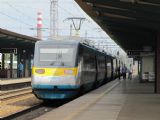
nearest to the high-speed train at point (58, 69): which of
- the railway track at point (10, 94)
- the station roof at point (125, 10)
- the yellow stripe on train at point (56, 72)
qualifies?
the yellow stripe on train at point (56, 72)

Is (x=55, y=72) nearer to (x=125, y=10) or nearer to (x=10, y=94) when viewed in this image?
(x=125, y=10)

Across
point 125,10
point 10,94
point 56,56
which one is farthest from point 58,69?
point 10,94

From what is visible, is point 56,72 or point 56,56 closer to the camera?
point 56,72

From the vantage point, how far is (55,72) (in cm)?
2105

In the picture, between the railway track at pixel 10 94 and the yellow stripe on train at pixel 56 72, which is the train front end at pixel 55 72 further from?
the railway track at pixel 10 94

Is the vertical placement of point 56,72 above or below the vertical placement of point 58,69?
below

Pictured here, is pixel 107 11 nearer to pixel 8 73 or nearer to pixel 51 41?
pixel 51 41

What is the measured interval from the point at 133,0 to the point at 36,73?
613cm

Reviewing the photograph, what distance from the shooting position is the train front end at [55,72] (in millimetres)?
20891

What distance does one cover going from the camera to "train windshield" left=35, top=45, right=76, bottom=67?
847 inches

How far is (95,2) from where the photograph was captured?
1889cm

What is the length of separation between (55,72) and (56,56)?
1.02 metres

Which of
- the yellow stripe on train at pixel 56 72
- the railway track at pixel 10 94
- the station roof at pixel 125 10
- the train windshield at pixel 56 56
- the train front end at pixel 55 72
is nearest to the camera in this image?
the station roof at pixel 125 10

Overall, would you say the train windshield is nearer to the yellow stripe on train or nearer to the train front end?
the train front end
